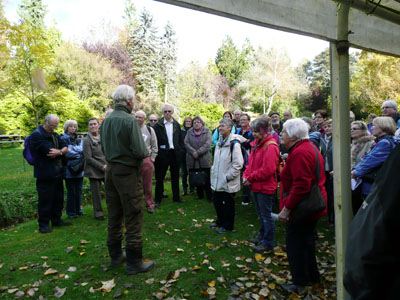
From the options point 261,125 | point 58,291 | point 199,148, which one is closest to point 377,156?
point 261,125

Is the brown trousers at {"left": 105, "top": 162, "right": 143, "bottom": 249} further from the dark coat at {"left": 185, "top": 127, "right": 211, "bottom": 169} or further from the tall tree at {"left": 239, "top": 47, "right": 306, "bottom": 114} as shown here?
the tall tree at {"left": 239, "top": 47, "right": 306, "bottom": 114}

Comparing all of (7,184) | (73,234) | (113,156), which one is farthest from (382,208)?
(7,184)

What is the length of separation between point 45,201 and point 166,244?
2.56m

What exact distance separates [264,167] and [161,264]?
2.21 meters

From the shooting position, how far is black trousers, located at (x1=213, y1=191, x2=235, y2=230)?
5.47 metres

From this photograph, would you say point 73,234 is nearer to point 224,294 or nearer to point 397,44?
point 224,294

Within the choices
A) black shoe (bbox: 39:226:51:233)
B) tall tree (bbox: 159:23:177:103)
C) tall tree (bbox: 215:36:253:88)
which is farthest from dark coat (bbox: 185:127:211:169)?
tall tree (bbox: 215:36:253:88)

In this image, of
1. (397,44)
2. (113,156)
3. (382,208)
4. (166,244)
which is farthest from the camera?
(166,244)

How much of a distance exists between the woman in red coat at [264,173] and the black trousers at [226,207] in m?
0.69

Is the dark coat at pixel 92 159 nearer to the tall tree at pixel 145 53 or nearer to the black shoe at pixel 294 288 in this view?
the black shoe at pixel 294 288

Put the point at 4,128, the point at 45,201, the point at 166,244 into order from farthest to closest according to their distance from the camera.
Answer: the point at 4,128, the point at 45,201, the point at 166,244

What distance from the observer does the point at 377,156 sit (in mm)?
4203

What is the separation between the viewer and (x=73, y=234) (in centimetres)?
555

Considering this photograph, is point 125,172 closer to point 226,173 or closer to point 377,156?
point 226,173
